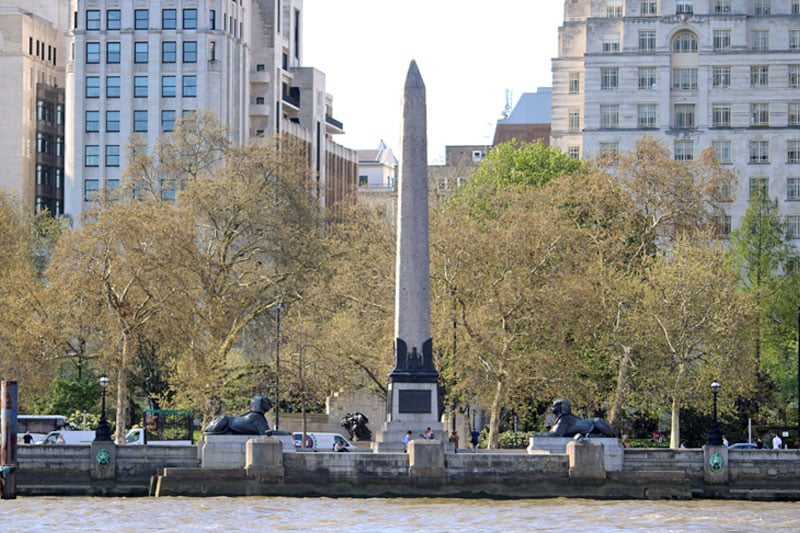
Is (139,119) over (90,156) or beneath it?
over

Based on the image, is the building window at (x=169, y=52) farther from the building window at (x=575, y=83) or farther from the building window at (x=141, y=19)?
the building window at (x=575, y=83)

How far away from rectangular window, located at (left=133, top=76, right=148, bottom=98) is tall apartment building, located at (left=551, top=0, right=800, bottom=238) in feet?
106

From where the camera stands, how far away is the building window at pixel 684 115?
11594 cm

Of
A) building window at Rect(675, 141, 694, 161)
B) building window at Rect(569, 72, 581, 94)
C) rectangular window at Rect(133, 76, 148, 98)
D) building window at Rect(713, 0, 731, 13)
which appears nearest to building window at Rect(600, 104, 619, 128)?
building window at Rect(675, 141, 694, 161)

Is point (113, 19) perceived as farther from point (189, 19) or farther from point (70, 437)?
point (70, 437)

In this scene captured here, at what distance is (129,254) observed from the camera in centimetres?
7650

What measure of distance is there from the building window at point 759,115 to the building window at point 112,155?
43.2m

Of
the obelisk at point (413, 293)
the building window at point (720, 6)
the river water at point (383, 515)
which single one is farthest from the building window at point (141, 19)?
the river water at point (383, 515)

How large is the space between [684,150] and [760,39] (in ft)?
26.3

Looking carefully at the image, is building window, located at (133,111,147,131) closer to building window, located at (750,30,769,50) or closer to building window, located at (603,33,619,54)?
building window, located at (603,33,619,54)

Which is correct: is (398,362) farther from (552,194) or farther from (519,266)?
(552,194)

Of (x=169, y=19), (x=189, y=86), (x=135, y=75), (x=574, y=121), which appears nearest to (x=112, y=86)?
(x=135, y=75)

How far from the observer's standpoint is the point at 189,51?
13188 centimetres

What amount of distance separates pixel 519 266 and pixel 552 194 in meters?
6.70
